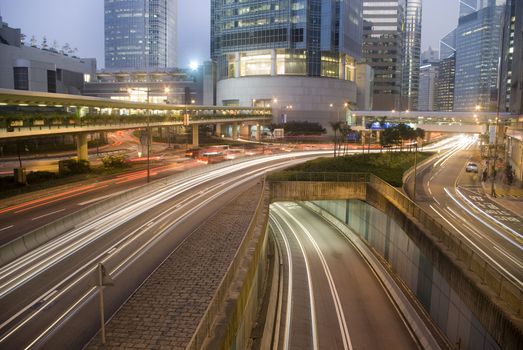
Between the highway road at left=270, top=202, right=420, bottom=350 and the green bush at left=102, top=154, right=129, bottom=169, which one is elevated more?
the green bush at left=102, top=154, right=129, bottom=169

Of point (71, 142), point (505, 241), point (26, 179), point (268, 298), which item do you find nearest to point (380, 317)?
point (268, 298)

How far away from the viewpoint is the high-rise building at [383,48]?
184000 millimetres

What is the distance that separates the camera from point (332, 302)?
79.2 feet

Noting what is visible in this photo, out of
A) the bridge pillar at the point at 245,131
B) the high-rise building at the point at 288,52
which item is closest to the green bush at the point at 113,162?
the bridge pillar at the point at 245,131

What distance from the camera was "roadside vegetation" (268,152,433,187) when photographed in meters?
40.7

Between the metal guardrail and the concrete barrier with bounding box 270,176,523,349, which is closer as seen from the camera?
the concrete barrier with bounding box 270,176,523,349

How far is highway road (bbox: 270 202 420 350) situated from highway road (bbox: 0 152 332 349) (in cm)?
655

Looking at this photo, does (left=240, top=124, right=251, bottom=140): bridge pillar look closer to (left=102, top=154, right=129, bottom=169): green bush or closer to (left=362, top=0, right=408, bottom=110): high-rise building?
(left=102, top=154, right=129, bottom=169): green bush

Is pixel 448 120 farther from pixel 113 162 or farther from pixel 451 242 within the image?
pixel 451 242

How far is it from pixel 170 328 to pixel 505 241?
22.0m

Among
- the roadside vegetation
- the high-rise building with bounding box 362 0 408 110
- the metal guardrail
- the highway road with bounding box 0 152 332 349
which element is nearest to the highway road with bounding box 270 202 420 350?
the metal guardrail

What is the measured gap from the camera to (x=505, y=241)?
26.5 metres

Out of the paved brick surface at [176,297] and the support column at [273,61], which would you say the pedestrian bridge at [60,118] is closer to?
the paved brick surface at [176,297]

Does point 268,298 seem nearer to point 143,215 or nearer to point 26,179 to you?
point 143,215
